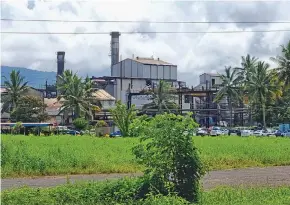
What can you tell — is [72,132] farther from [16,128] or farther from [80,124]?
[16,128]

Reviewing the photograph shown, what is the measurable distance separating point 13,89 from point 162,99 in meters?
20.7

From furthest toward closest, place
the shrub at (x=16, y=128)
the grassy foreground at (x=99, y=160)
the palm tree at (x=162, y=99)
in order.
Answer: the palm tree at (x=162, y=99) < the shrub at (x=16, y=128) < the grassy foreground at (x=99, y=160)

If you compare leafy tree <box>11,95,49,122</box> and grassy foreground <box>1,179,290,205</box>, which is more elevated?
leafy tree <box>11,95,49,122</box>

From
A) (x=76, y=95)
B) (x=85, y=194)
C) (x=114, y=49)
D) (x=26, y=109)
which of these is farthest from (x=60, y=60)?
(x=85, y=194)

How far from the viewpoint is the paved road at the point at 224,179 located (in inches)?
603

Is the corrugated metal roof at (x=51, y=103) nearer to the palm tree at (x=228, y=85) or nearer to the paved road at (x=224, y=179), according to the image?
the palm tree at (x=228, y=85)

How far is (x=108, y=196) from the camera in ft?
35.7

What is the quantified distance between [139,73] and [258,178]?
6281cm

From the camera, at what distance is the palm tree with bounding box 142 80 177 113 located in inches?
2530

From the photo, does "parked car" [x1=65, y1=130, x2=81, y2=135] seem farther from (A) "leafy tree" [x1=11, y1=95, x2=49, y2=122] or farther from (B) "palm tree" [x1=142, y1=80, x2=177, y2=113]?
(B) "palm tree" [x1=142, y1=80, x2=177, y2=113]

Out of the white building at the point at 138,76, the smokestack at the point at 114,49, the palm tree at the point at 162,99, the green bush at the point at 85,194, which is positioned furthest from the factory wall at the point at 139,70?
the green bush at the point at 85,194

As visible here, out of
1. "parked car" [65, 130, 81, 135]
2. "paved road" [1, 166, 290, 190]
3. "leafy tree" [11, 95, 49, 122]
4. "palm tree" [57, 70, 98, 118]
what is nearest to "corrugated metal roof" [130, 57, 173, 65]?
"palm tree" [57, 70, 98, 118]

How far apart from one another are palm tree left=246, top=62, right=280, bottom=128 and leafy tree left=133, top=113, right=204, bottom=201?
4741 cm

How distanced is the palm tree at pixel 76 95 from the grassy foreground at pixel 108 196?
45.3m
